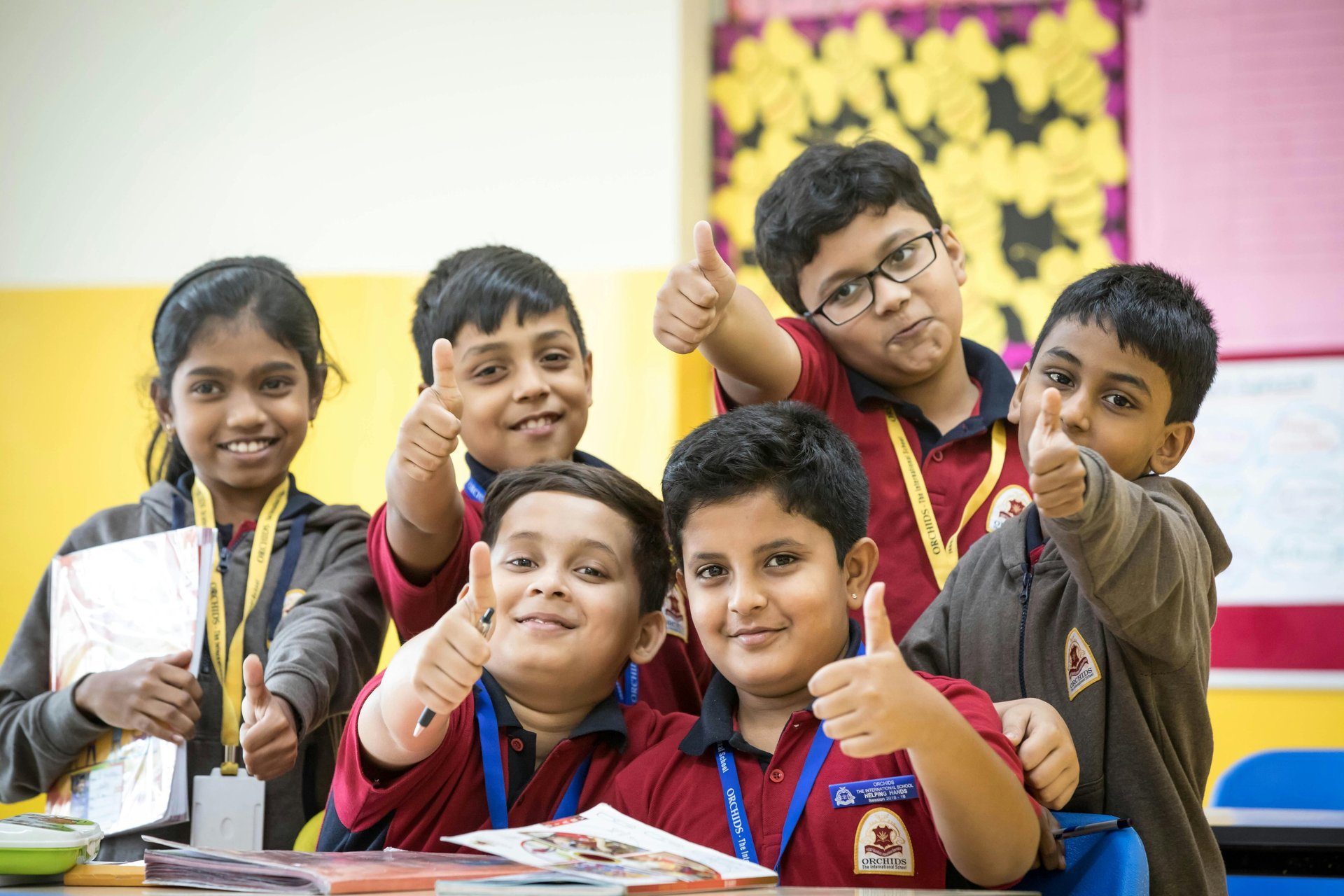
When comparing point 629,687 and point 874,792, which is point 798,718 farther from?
point 629,687

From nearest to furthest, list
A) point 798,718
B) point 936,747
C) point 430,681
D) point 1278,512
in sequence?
point 936,747
point 430,681
point 798,718
point 1278,512

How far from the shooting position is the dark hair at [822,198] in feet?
6.82

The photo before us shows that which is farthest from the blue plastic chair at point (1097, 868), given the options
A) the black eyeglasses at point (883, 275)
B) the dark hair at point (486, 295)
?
the dark hair at point (486, 295)

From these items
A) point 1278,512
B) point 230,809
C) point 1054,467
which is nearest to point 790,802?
point 1054,467

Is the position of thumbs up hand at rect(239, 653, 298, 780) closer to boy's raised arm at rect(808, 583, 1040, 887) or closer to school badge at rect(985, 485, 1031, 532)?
boy's raised arm at rect(808, 583, 1040, 887)

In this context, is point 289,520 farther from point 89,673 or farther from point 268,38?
point 268,38

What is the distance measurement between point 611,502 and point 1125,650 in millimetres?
752

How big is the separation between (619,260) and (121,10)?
7.50ft

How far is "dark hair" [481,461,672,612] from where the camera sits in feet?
5.91

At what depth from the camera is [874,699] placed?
45.5 inches

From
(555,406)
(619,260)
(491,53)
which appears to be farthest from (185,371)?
(491,53)

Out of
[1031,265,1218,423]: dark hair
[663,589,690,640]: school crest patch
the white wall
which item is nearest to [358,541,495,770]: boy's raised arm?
[663,589,690,640]: school crest patch

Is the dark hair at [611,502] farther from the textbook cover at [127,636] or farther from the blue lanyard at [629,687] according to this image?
the textbook cover at [127,636]

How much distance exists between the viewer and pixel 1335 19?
4.18 meters
